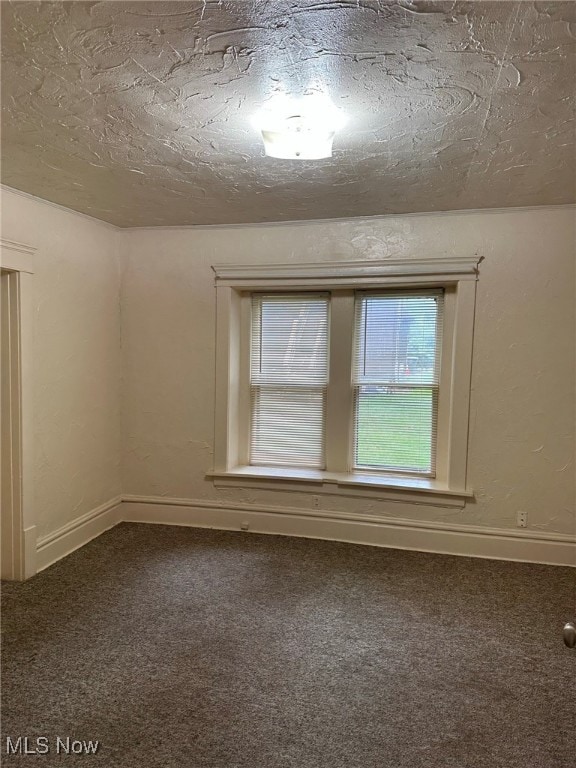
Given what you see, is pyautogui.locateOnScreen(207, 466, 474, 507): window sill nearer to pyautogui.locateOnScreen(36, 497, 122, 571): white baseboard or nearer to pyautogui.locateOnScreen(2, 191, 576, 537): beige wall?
pyautogui.locateOnScreen(2, 191, 576, 537): beige wall

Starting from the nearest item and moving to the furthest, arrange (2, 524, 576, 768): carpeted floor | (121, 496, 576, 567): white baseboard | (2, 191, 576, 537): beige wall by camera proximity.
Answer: (2, 524, 576, 768): carpeted floor
(2, 191, 576, 537): beige wall
(121, 496, 576, 567): white baseboard

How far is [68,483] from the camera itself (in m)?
3.40

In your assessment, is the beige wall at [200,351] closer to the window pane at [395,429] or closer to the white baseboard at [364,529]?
the white baseboard at [364,529]

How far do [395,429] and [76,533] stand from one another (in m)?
2.52

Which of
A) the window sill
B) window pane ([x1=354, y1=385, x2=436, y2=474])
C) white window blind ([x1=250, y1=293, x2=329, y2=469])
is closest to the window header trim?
white window blind ([x1=250, y1=293, x2=329, y2=469])

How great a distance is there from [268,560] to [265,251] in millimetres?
2292

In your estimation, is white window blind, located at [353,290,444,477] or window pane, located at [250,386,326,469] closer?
white window blind, located at [353,290,444,477]

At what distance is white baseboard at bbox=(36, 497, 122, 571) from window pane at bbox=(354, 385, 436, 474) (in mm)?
2039

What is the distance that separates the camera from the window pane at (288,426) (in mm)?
3916

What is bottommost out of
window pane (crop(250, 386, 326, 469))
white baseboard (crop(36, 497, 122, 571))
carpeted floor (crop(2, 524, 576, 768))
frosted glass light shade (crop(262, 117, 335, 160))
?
carpeted floor (crop(2, 524, 576, 768))

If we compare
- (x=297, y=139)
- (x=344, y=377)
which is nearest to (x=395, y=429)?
(x=344, y=377)

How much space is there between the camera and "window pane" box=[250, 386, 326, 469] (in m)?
3.92

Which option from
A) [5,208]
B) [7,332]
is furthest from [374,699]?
[5,208]

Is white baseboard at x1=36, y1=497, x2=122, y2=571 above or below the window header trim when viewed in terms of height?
below
